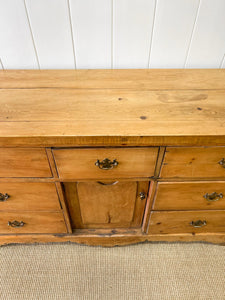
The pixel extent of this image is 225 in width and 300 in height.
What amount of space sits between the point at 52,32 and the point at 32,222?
2.96 ft

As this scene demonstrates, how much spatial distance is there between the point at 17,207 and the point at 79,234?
1.14 feet

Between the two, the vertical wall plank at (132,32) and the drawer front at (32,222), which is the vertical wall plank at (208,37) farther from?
the drawer front at (32,222)

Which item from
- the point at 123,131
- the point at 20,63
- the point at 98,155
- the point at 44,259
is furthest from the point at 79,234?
the point at 20,63

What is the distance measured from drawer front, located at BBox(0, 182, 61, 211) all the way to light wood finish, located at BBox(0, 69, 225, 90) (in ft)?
1.40

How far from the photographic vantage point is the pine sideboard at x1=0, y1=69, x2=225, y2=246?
2.26ft

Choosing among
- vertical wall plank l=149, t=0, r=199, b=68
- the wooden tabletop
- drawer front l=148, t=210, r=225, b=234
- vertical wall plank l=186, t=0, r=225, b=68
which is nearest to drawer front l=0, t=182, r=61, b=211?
the wooden tabletop

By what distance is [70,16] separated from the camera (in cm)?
92

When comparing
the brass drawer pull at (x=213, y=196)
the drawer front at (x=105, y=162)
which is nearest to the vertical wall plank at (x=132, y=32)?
the drawer front at (x=105, y=162)

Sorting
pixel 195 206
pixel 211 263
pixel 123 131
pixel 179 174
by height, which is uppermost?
pixel 123 131

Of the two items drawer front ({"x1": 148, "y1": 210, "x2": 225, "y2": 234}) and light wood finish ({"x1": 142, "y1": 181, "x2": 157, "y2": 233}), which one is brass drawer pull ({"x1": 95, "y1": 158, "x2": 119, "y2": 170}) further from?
drawer front ({"x1": 148, "y1": 210, "x2": 225, "y2": 234})

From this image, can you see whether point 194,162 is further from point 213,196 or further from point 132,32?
point 132,32

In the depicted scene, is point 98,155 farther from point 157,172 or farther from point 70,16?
point 70,16

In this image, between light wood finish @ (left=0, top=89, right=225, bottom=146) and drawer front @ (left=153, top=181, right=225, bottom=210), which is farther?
drawer front @ (left=153, top=181, right=225, bottom=210)

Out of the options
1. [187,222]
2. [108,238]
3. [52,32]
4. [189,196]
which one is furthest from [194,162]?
[52,32]
